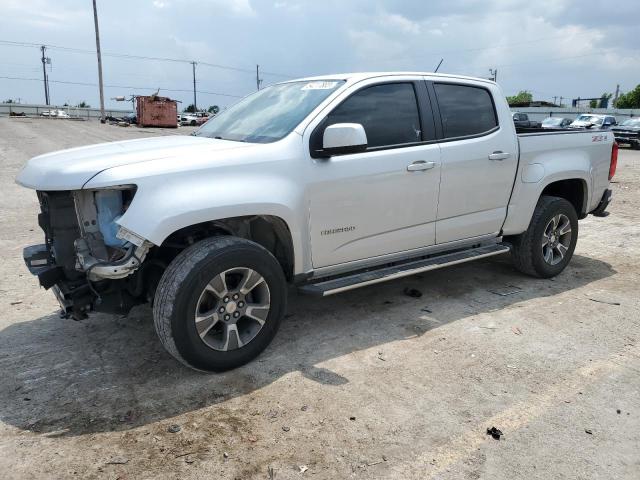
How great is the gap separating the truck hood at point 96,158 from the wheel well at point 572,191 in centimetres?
362

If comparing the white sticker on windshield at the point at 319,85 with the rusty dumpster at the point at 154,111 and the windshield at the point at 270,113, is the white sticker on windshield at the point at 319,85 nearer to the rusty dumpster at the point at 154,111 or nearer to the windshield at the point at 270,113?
the windshield at the point at 270,113

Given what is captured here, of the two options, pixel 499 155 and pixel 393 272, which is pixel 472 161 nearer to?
pixel 499 155

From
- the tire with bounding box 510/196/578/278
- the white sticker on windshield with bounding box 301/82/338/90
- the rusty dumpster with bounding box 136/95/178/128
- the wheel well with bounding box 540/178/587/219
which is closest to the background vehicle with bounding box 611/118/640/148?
the wheel well with bounding box 540/178/587/219

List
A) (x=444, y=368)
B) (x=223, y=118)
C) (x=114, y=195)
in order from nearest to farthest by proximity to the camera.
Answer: (x=114, y=195) < (x=444, y=368) < (x=223, y=118)

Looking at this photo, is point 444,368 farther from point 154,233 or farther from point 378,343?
point 154,233

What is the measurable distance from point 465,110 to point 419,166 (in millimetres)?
905

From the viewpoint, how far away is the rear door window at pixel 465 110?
456cm

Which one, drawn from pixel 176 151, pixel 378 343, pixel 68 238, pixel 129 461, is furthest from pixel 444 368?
pixel 68 238

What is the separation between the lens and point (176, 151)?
3488 millimetres

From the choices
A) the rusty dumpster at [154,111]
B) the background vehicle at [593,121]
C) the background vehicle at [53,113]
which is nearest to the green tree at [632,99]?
the background vehicle at [593,121]

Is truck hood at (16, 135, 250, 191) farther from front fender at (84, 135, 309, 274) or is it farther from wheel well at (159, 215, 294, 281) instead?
wheel well at (159, 215, 294, 281)

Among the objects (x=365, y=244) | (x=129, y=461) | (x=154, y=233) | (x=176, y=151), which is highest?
(x=176, y=151)

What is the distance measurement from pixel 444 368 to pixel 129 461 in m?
2.05

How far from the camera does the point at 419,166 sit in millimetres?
4207
